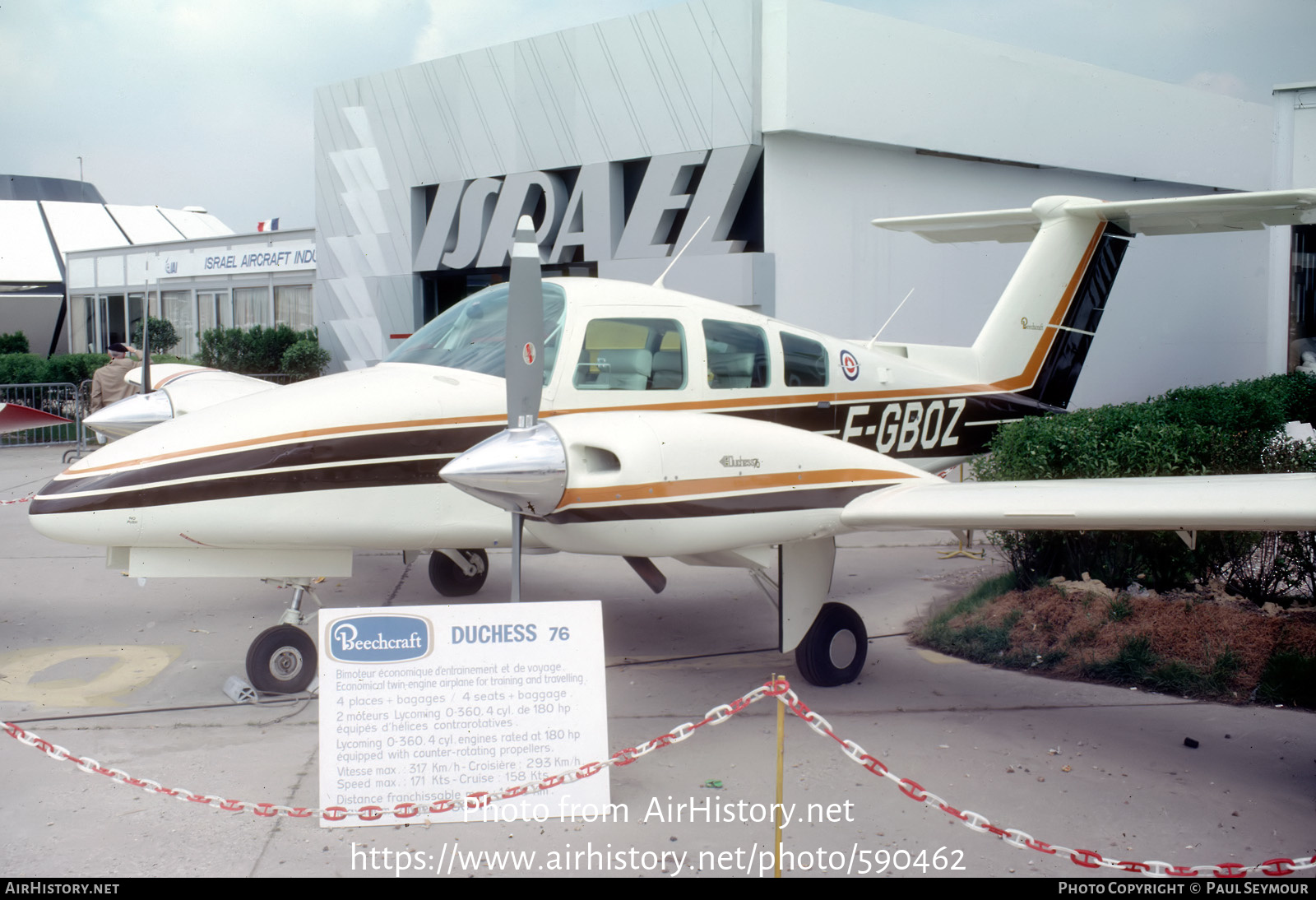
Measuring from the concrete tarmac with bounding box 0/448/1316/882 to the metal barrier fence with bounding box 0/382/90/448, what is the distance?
1334 cm

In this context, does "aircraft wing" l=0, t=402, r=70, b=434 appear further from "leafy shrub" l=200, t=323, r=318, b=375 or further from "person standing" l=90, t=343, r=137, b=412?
"leafy shrub" l=200, t=323, r=318, b=375

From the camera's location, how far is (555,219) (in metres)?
16.4

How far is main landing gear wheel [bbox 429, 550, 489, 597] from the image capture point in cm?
865

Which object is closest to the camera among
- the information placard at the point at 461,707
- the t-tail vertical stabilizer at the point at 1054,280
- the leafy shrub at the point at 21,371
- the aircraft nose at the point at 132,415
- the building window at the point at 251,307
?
the information placard at the point at 461,707

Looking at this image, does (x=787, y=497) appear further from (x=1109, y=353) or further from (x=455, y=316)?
(x=1109, y=353)

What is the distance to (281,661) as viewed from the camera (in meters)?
5.94

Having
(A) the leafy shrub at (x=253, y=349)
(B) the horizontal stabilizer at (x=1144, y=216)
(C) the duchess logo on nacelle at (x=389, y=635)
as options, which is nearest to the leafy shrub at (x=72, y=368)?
(A) the leafy shrub at (x=253, y=349)

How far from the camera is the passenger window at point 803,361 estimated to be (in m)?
6.83

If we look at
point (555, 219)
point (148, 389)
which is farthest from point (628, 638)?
point (555, 219)

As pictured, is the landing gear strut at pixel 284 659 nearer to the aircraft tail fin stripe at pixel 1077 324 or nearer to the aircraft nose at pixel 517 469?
the aircraft nose at pixel 517 469

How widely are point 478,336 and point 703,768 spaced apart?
9.75 ft

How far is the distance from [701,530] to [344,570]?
2.29m

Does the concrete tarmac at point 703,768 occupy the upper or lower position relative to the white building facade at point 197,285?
lower

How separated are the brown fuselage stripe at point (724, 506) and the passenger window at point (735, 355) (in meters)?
1.27
